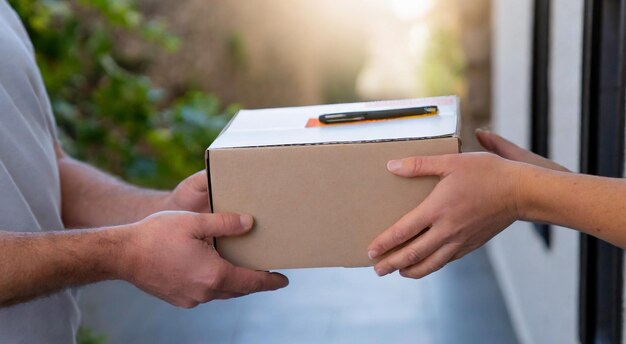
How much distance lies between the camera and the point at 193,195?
157 centimetres

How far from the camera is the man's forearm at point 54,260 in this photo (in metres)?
1.32

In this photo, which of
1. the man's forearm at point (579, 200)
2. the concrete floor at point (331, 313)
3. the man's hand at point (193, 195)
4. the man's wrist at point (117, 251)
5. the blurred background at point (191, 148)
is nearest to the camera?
the man's forearm at point (579, 200)

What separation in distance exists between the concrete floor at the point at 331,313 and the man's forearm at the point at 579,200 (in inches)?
98.4

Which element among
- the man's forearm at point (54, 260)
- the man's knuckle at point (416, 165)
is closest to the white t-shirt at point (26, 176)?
the man's forearm at point (54, 260)

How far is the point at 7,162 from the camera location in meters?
1.47

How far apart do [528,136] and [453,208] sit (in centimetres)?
212

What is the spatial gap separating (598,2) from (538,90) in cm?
109

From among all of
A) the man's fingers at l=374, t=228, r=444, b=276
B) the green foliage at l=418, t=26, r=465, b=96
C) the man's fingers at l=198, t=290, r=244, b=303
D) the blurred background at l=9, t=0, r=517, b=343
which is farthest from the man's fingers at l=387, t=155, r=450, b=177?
the green foliage at l=418, t=26, r=465, b=96

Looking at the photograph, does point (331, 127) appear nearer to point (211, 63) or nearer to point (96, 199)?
point (96, 199)

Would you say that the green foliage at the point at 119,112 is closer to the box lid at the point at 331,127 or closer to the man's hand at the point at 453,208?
the box lid at the point at 331,127

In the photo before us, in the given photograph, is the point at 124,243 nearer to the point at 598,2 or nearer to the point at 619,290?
the point at 619,290

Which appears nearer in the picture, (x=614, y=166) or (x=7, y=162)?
(x=7, y=162)

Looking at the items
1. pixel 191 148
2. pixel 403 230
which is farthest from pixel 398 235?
pixel 191 148

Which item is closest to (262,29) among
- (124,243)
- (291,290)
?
(291,290)
